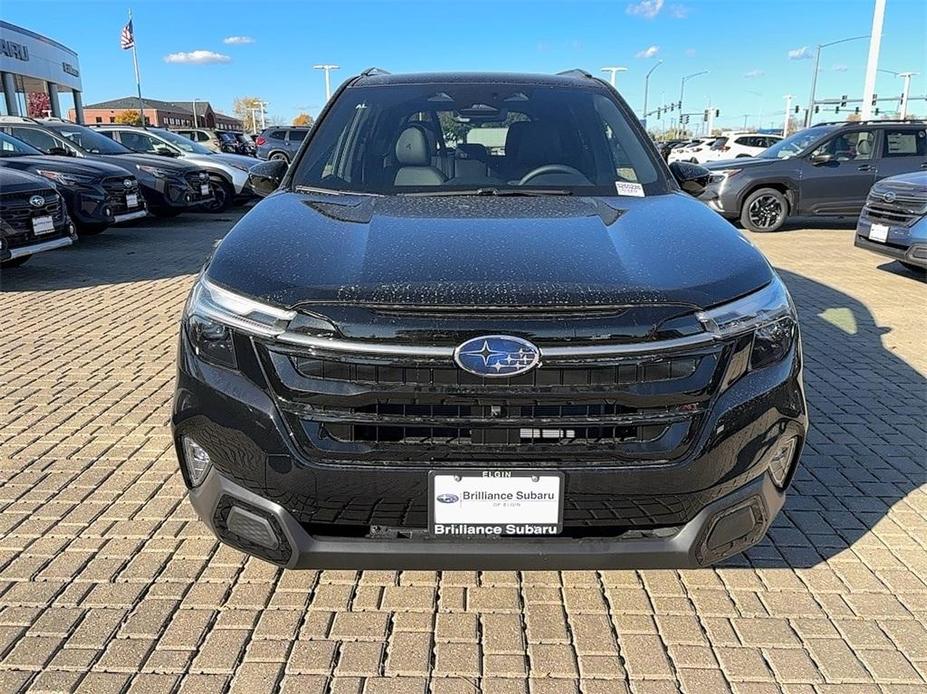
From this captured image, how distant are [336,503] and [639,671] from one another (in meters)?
1.06

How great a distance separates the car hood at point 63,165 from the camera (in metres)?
9.48

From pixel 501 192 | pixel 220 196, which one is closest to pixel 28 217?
pixel 501 192

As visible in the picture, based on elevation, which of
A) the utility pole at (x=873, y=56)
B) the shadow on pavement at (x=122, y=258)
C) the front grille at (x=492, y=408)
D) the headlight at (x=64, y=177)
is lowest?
the shadow on pavement at (x=122, y=258)

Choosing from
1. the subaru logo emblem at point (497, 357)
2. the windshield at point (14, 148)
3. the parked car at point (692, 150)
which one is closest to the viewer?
the subaru logo emblem at point (497, 357)

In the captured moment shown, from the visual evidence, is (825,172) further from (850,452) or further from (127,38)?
(127,38)

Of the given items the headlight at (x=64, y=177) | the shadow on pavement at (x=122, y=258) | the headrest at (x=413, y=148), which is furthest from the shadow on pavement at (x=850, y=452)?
the headlight at (x=64, y=177)

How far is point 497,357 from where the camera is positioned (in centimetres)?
184

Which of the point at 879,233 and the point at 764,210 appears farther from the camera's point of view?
the point at 764,210

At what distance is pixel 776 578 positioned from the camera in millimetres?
2609

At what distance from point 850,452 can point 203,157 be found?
13610 millimetres

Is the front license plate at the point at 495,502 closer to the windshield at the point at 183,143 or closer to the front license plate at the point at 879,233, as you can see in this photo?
the front license plate at the point at 879,233

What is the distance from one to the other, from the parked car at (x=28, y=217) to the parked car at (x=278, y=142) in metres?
14.5

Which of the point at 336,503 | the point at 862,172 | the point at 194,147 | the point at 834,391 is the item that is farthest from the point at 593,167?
the point at 194,147

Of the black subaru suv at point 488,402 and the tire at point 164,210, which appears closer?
the black subaru suv at point 488,402
